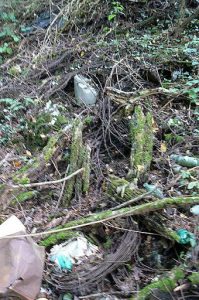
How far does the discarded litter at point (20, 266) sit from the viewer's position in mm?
2488

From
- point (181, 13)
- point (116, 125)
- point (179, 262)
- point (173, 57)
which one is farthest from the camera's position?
point (181, 13)

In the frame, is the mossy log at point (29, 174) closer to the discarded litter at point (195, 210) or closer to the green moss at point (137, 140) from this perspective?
the green moss at point (137, 140)

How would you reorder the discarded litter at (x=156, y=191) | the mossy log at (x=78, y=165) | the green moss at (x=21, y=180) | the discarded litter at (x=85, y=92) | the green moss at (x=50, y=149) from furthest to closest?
the discarded litter at (x=85, y=92), the green moss at (x=50, y=149), the mossy log at (x=78, y=165), the green moss at (x=21, y=180), the discarded litter at (x=156, y=191)

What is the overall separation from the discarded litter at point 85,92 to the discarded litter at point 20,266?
283 centimetres

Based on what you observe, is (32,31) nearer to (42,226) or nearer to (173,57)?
(173,57)

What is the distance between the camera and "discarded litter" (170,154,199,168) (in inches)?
154

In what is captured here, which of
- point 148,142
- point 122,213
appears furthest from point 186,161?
point 122,213

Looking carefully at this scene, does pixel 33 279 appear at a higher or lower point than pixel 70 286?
higher

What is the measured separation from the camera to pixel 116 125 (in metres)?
4.71

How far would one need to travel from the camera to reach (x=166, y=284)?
2.55 metres

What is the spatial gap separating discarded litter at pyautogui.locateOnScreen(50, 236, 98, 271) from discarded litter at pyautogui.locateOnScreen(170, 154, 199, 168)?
132cm

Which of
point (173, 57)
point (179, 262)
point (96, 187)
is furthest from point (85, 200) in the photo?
point (173, 57)

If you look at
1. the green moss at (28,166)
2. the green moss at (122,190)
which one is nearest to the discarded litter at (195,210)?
the green moss at (122,190)

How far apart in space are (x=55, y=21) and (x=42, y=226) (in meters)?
4.70
